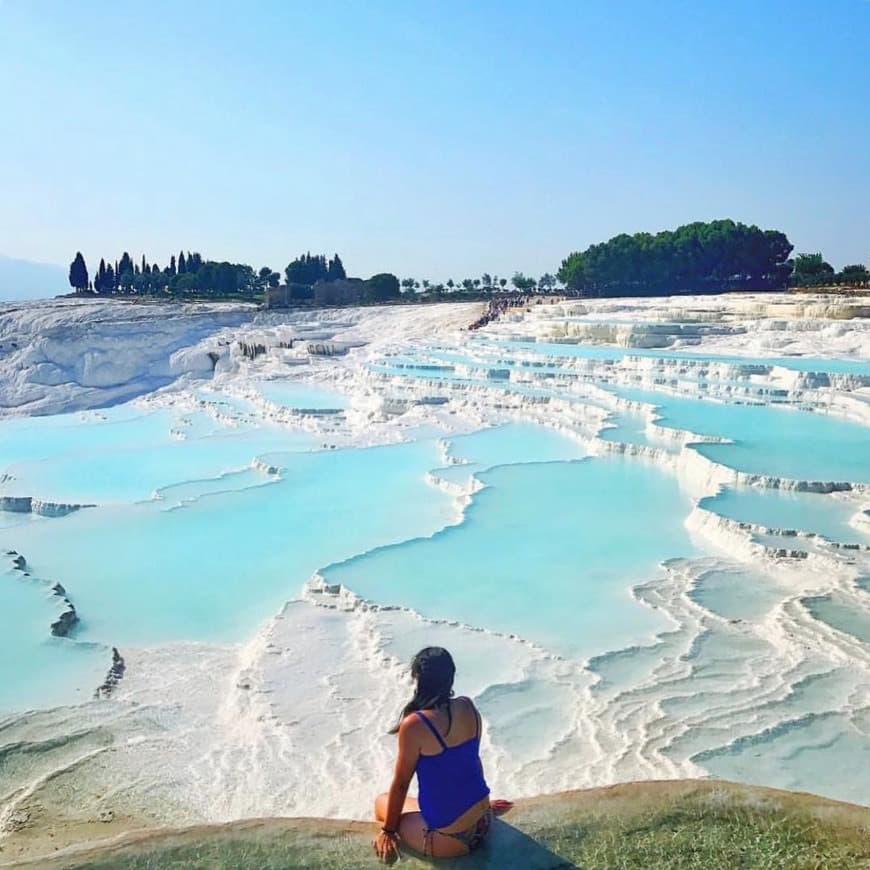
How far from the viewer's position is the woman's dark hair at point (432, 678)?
2238mm

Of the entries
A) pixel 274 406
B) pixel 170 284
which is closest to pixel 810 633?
pixel 274 406

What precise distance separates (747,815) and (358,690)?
7.54 ft

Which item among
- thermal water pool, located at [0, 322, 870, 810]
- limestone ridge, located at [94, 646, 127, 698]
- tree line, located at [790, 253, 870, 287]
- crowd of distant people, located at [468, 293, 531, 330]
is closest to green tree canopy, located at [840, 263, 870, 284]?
tree line, located at [790, 253, 870, 287]

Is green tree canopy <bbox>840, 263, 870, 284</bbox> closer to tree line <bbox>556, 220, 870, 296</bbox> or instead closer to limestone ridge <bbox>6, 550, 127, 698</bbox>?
tree line <bbox>556, 220, 870, 296</bbox>

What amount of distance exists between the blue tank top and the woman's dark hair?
0.08m

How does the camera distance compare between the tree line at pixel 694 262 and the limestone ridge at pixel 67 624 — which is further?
the tree line at pixel 694 262

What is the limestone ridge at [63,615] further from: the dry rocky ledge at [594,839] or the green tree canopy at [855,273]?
the green tree canopy at [855,273]

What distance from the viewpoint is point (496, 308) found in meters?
31.8

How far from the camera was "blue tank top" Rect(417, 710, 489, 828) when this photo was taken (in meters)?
2.29

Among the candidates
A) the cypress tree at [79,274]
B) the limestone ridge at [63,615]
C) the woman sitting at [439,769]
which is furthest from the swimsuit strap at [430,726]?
the cypress tree at [79,274]

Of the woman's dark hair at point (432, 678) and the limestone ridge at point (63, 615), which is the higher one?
the woman's dark hair at point (432, 678)

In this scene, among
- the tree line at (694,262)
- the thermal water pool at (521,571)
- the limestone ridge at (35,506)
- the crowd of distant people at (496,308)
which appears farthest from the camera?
the tree line at (694,262)

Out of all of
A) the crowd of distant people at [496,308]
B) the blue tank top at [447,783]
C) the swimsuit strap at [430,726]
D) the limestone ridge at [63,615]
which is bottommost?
the limestone ridge at [63,615]

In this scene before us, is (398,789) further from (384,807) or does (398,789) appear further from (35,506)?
(35,506)
